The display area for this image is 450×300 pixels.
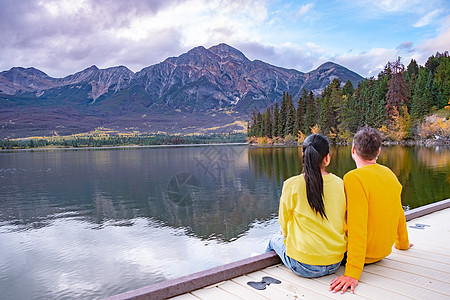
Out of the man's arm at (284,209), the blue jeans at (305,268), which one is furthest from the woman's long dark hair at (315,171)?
the blue jeans at (305,268)

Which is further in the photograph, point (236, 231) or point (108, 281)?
point (236, 231)

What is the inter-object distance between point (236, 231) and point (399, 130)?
69320 mm

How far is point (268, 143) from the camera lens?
103m

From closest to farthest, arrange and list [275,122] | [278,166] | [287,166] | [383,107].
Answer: [287,166]
[278,166]
[383,107]
[275,122]

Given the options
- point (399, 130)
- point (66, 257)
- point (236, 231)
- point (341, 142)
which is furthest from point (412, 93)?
point (66, 257)

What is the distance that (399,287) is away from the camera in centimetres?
303

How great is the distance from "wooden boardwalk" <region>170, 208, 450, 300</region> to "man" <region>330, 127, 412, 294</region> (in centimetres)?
15

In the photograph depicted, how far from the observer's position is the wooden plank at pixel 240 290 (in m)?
2.93

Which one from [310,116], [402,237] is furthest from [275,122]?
[402,237]

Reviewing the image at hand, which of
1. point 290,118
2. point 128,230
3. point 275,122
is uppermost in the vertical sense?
point 290,118

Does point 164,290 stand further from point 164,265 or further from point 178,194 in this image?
point 178,194

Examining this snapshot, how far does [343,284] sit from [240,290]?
95 cm

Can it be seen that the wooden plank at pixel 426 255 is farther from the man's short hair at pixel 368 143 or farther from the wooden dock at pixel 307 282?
the man's short hair at pixel 368 143

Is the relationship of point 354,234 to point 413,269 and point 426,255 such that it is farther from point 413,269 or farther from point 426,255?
point 426,255
